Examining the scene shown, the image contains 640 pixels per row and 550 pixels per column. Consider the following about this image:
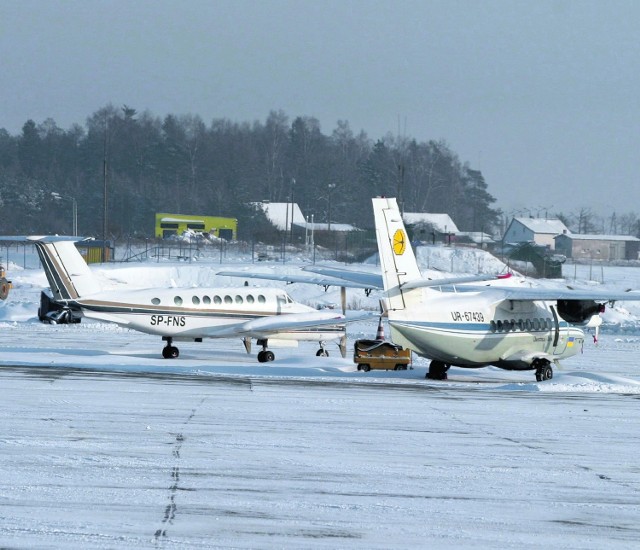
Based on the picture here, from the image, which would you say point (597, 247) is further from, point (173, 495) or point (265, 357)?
point (173, 495)

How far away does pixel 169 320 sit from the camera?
30.6 m

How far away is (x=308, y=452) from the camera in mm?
14828

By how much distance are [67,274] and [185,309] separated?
3636mm

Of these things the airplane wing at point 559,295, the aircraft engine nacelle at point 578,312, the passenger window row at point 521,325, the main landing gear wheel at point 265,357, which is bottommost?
the main landing gear wheel at point 265,357

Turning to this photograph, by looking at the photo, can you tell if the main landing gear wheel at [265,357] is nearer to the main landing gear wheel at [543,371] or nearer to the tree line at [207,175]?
the main landing gear wheel at [543,371]

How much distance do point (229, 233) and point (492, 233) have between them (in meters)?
55.5

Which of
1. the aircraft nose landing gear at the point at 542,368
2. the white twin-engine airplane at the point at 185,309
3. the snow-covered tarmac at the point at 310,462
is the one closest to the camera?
the snow-covered tarmac at the point at 310,462

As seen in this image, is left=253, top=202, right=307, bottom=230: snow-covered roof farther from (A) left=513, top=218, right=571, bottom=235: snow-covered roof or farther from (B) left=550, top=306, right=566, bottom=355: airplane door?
(B) left=550, top=306, right=566, bottom=355: airplane door

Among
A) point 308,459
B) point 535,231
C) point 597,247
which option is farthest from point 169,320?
point 535,231

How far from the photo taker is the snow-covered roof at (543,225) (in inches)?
4852

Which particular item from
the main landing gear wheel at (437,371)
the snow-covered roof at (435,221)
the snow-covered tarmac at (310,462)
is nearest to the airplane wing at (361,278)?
the main landing gear wheel at (437,371)

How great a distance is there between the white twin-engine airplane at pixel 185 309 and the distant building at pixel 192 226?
254 ft

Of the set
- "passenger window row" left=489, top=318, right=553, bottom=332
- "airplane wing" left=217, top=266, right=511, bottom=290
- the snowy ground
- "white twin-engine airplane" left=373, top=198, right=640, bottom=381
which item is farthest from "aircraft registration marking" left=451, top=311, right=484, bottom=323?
the snowy ground

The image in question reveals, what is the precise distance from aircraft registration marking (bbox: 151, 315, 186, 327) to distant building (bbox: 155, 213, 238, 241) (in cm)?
7922
